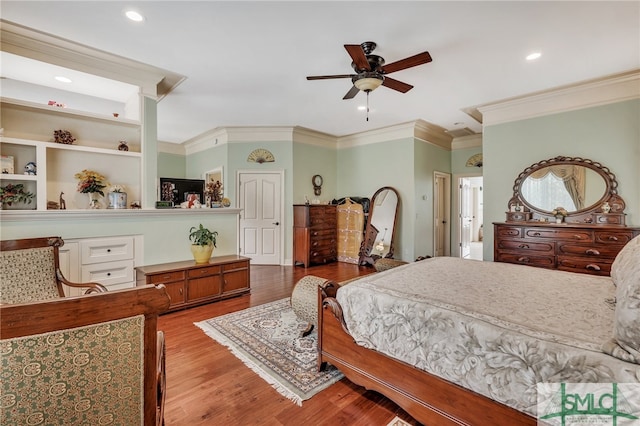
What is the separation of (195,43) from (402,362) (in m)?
3.35

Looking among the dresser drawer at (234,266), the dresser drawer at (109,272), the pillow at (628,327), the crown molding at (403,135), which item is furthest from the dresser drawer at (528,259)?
the dresser drawer at (109,272)

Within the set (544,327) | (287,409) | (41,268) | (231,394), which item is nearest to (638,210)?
(544,327)

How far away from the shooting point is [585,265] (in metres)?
3.32

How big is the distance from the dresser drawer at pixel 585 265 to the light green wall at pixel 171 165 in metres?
8.27

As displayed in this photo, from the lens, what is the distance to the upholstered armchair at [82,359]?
76cm

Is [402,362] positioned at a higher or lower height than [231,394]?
higher

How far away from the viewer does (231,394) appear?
76.8 inches

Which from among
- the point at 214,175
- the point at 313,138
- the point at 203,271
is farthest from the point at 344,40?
the point at 214,175

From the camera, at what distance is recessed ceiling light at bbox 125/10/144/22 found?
2.38m

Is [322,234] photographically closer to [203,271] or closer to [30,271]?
[203,271]

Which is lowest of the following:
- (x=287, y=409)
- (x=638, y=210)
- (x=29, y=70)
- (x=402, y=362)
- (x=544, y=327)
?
(x=287, y=409)

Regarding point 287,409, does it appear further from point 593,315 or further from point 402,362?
point 593,315

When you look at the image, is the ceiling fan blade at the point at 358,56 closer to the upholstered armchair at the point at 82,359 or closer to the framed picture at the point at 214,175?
the upholstered armchair at the point at 82,359

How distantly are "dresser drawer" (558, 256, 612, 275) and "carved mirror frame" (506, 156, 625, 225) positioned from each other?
2.22 feet
